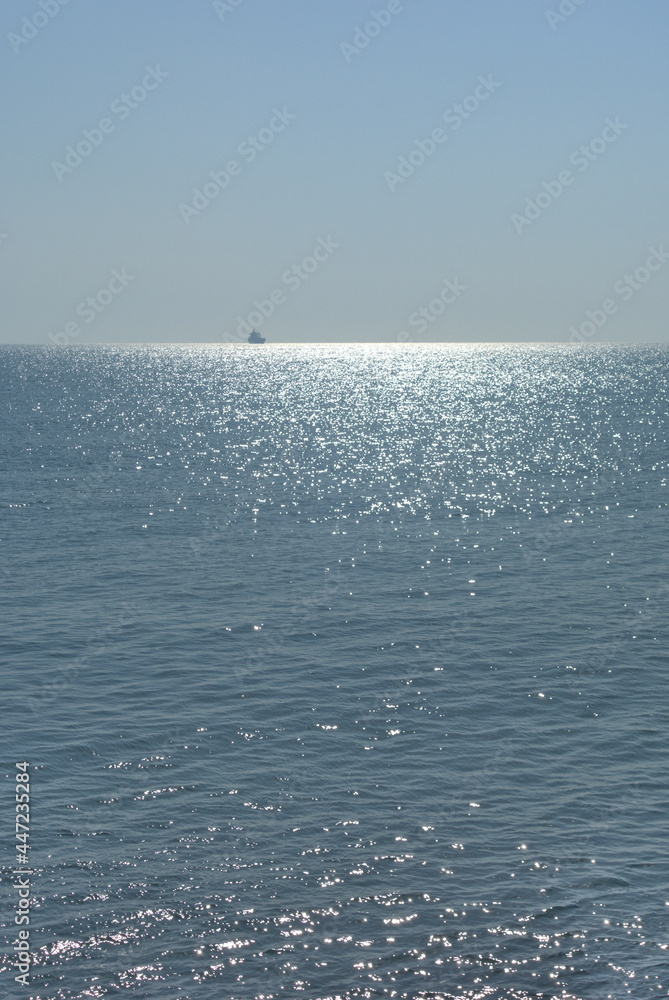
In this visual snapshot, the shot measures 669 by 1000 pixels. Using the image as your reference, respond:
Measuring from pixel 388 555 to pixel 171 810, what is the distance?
34.7m

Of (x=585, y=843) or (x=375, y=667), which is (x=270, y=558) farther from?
(x=585, y=843)

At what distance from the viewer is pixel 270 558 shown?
60219mm

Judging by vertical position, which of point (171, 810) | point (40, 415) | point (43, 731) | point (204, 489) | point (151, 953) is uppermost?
point (40, 415)

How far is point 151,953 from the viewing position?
21.6 m

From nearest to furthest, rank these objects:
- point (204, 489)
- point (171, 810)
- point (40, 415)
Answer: point (171, 810) → point (204, 489) → point (40, 415)

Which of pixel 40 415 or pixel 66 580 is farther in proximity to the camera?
pixel 40 415

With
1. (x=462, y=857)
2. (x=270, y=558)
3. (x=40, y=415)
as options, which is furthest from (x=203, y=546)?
(x=40, y=415)

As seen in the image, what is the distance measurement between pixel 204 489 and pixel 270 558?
2906 centimetres

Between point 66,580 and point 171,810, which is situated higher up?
point 66,580

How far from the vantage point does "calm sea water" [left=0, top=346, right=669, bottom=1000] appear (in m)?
21.8

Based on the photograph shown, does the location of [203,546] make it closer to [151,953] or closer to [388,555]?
[388,555]

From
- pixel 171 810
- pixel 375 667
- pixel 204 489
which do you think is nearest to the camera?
pixel 171 810

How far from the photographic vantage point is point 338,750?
32562mm

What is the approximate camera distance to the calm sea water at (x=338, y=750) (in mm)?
21766
